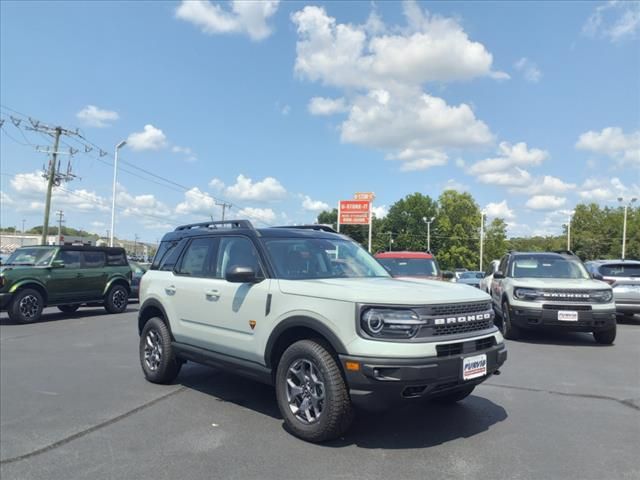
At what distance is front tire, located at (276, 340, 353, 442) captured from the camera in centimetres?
390

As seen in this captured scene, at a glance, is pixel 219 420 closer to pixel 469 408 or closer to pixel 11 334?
pixel 469 408

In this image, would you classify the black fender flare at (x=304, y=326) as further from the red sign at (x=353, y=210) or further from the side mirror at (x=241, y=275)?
the red sign at (x=353, y=210)

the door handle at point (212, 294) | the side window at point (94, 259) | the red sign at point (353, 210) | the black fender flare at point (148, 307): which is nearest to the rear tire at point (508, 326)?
the door handle at point (212, 294)

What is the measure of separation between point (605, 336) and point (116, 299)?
12.4m

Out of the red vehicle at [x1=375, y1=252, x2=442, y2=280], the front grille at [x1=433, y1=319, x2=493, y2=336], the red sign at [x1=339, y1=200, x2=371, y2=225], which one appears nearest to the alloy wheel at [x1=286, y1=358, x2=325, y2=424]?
the front grille at [x1=433, y1=319, x2=493, y2=336]

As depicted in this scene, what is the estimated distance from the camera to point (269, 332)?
4.50 metres

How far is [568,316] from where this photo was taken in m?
8.75

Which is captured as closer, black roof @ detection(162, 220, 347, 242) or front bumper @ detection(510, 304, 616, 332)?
black roof @ detection(162, 220, 347, 242)

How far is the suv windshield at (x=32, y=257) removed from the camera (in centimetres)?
1272

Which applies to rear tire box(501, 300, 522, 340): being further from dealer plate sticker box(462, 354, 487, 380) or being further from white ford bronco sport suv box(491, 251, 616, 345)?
dealer plate sticker box(462, 354, 487, 380)

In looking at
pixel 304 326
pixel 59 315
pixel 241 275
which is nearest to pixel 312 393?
pixel 304 326

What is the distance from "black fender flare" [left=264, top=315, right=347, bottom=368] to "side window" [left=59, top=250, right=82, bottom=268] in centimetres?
1079

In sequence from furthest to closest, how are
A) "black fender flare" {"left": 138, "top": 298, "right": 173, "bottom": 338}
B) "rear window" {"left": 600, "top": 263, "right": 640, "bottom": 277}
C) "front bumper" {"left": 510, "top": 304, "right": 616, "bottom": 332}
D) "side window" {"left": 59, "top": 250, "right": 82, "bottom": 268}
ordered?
"side window" {"left": 59, "top": 250, "right": 82, "bottom": 268} < "rear window" {"left": 600, "top": 263, "right": 640, "bottom": 277} < "front bumper" {"left": 510, "top": 304, "right": 616, "bottom": 332} < "black fender flare" {"left": 138, "top": 298, "right": 173, "bottom": 338}

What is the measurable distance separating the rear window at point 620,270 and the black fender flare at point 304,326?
36.2 feet
